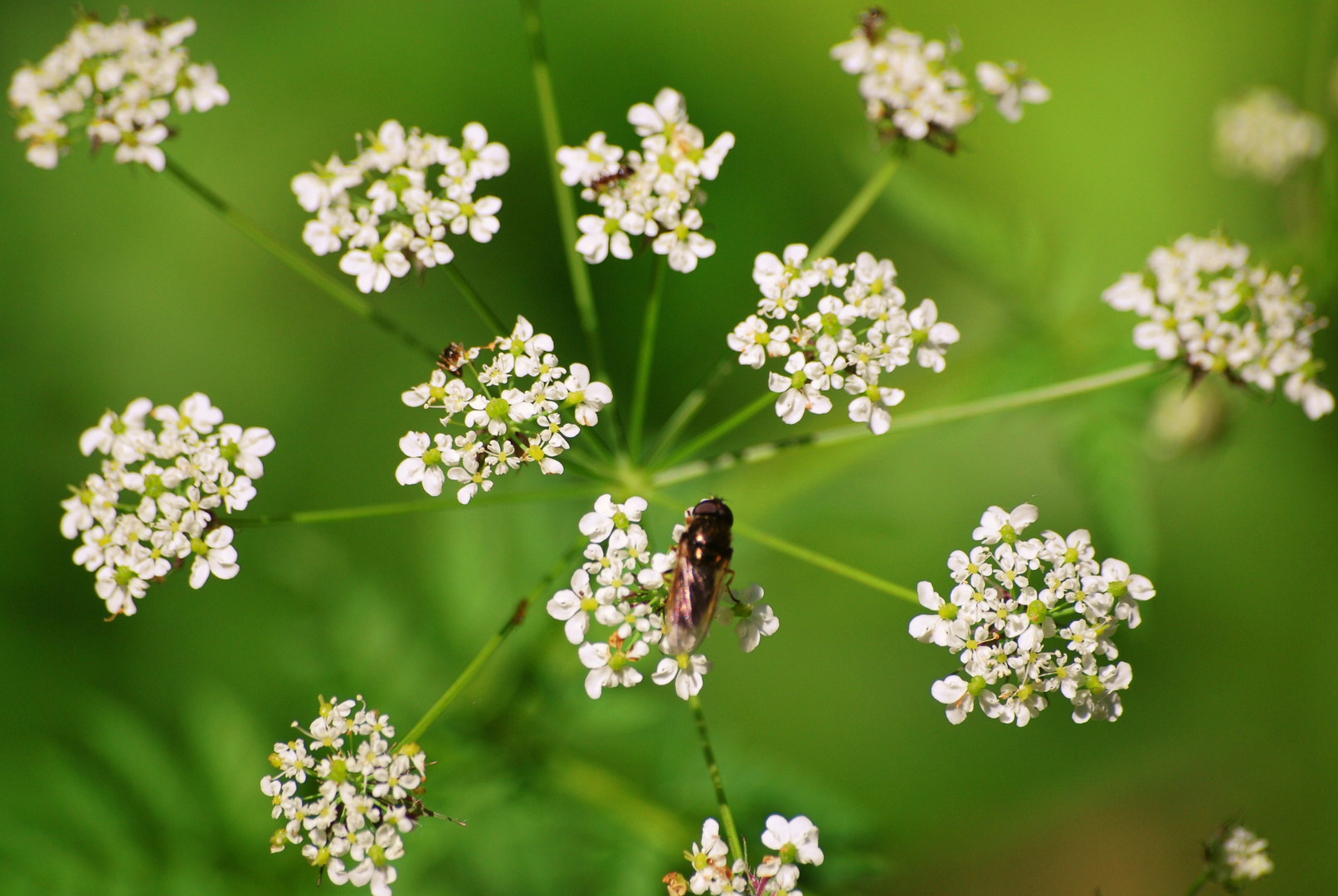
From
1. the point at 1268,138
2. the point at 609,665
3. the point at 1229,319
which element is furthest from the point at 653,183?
the point at 1268,138

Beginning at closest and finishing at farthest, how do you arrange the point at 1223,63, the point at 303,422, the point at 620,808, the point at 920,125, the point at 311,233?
the point at 311,233, the point at 920,125, the point at 620,808, the point at 303,422, the point at 1223,63

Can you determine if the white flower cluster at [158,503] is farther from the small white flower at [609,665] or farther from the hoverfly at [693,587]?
the hoverfly at [693,587]

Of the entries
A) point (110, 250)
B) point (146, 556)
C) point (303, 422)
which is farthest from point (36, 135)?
point (110, 250)

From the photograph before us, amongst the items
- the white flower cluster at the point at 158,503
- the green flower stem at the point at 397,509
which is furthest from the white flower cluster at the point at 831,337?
the white flower cluster at the point at 158,503

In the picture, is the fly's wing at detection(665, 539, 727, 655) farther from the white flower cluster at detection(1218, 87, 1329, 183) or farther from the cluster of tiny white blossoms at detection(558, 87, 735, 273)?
the white flower cluster at detection(1218, 87, 1329, 183)

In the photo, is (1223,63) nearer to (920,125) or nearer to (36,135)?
(920,125)

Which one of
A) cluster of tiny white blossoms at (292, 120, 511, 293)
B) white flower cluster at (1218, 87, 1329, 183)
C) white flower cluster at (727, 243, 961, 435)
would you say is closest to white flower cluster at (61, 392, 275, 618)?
cluster of tiny white blossoms at (292, 120, 511, 293)
